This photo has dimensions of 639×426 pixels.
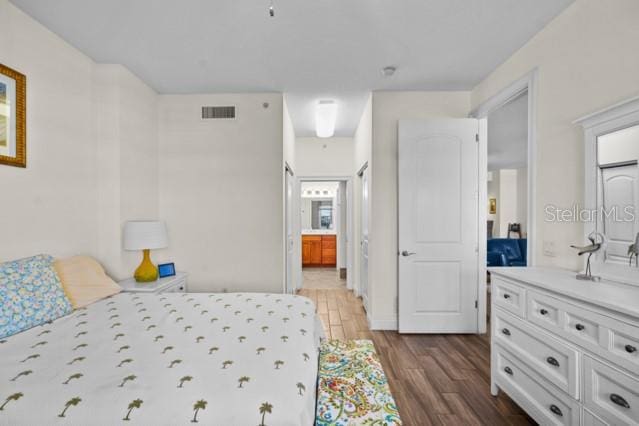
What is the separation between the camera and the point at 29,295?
68.2 inches

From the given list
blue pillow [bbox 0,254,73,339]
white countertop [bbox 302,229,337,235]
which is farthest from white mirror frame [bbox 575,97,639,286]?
white countertop [bbox 302,229,337,235]

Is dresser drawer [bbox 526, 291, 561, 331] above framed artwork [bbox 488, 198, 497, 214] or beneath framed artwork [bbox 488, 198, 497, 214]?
beneath

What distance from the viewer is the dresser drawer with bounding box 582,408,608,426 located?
1313mm

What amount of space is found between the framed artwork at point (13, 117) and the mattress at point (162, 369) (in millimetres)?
1154

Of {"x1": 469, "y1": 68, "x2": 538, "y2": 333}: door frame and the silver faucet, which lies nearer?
the silver faucet

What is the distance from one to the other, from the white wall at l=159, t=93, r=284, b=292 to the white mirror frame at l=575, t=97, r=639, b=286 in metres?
2.63

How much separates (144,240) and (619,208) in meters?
3.42

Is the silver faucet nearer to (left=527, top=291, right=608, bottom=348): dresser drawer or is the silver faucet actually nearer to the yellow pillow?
(left=527, top=291, right=608, bottom=348): dresser drawer

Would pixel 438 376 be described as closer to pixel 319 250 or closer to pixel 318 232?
pixel 319 250

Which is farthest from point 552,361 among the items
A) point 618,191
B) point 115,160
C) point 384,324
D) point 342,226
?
point 342,226

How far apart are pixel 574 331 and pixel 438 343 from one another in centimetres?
172

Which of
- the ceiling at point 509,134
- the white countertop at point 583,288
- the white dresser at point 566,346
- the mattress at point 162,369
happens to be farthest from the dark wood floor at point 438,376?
the ceiling at point 509,134

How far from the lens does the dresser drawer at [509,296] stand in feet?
5.96

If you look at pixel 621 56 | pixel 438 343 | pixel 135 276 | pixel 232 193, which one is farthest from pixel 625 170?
pixel 135 276
